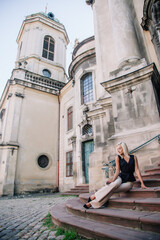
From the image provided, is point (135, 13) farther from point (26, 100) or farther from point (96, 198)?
point (26, 100)

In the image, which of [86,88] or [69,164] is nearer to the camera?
[86,88]

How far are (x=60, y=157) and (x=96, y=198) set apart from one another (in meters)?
14.1

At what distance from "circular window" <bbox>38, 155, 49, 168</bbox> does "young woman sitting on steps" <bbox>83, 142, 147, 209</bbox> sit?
45.3 ft

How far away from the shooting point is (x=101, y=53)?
1016cm

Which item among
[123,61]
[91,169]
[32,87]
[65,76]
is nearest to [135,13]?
[123,61]

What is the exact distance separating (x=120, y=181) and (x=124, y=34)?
24.9 feet

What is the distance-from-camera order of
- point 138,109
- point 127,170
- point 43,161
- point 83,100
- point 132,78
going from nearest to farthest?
1. point 127,170
2. point 138,109
3. point 132,78
4. point 83,100
5. point 43,161

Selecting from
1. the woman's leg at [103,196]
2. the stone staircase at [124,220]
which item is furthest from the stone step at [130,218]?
the woman's leg at [103,196]

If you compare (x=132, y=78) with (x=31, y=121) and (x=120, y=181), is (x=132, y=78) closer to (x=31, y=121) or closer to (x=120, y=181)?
(x=120, y=181)

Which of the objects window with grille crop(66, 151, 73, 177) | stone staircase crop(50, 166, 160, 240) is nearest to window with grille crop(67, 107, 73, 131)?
window with grille crop(66, 151, 73, 177)

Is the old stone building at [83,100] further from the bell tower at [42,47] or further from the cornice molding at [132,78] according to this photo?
the bell tower at [42,47]

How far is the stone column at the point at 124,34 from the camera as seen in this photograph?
7.73 meters

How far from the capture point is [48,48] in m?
24.2

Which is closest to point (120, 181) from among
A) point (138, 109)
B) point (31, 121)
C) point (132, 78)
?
point (138, 109)
